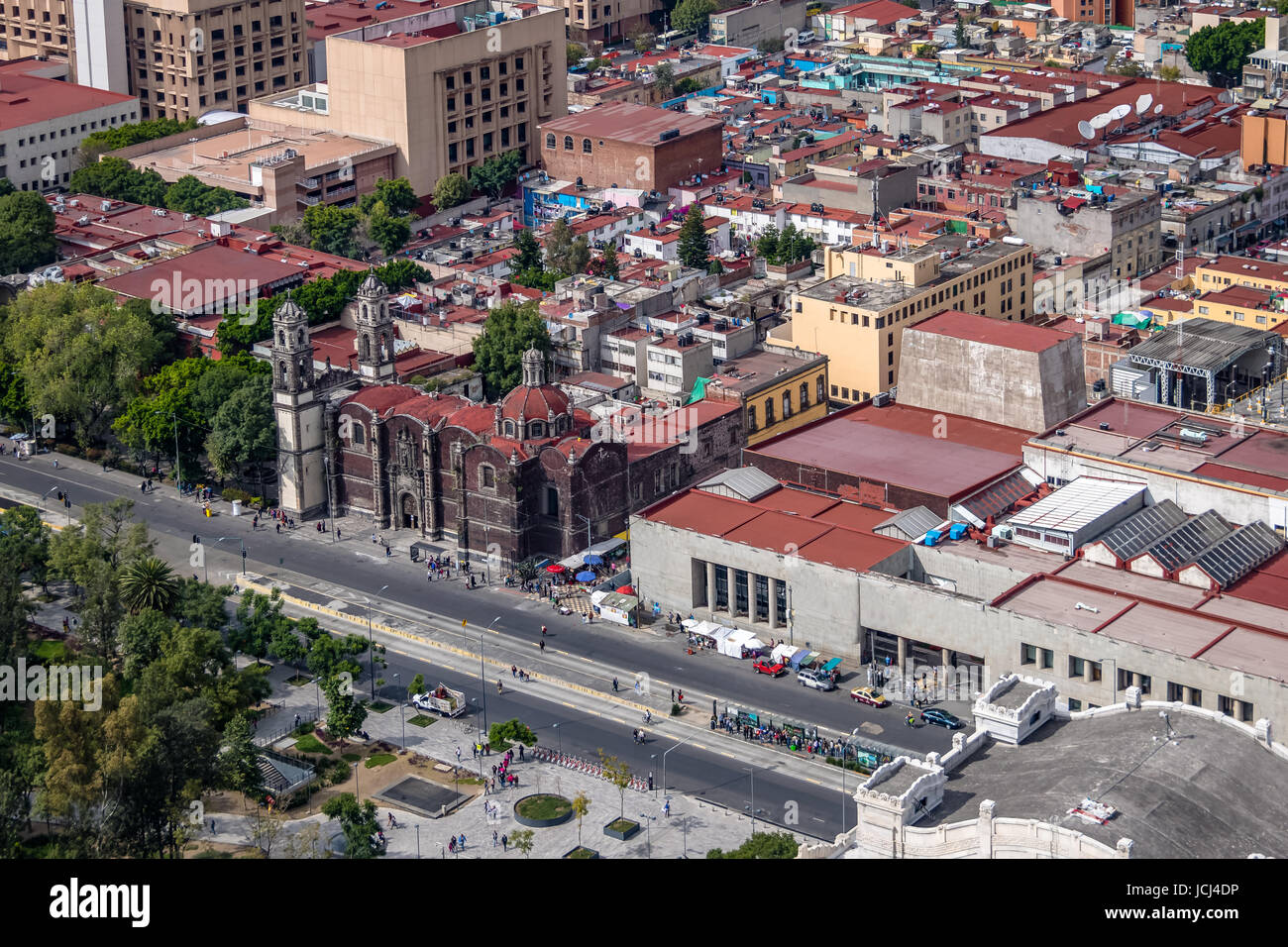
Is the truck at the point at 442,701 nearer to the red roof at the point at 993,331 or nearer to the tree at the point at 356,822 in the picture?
the tree at the point at 356,822

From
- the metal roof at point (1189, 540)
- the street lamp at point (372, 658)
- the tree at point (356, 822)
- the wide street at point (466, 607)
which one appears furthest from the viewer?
the street lamp at point (372, 658)

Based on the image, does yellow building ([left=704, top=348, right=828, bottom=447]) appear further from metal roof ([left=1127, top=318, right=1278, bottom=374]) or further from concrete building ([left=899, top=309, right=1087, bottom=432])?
metal roof ([left=1127, top=318, right=1278, bottom=374])

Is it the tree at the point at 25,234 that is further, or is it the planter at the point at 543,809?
the tree at the point at 25,234

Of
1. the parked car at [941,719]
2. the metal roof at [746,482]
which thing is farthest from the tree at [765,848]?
the metal roof at [746,482]

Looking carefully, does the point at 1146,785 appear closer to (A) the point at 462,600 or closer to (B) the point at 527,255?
(A) the point at 462,600

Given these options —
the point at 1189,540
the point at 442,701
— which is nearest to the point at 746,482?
the point at 442,701

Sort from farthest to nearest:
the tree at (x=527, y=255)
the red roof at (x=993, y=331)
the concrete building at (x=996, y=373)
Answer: the tree at (x=527, y=255), the red roof at (x=993, y=331), the concrete building at (x=996, y=373)
